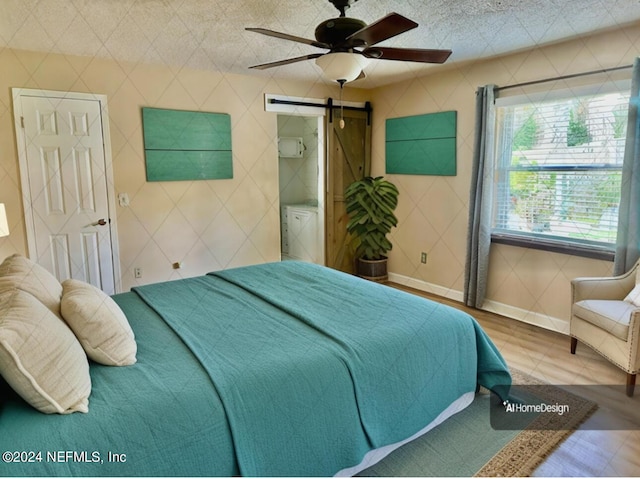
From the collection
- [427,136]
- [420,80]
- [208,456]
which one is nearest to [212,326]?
[208,456]

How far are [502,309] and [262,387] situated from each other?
10.2 feet

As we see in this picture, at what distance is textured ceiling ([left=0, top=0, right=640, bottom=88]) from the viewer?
2.48 meters

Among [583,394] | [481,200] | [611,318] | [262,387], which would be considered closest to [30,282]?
[262,387]

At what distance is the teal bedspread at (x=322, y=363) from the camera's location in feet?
5.03

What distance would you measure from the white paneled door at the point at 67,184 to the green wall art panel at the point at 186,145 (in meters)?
0.39

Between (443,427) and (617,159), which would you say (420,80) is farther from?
(443,427)

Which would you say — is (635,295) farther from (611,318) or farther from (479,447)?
(479,447)

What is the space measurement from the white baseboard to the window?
2.04 ft

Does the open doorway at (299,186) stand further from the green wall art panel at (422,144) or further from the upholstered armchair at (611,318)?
the upholstered armchair at (611,318)

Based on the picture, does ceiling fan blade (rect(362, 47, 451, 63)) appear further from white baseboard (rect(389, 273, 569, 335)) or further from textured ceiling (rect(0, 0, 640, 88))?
white baseboard (rect(389, 273, 569, 335))

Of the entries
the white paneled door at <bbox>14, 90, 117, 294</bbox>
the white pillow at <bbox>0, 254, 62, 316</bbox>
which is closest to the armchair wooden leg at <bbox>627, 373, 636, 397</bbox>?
the white pillow at <bbox>0, 254, 62, 316</bbox>

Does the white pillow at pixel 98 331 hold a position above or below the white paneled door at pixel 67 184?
below

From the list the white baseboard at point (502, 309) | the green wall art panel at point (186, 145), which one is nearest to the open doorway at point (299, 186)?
the white baseboard at point (502, 309)

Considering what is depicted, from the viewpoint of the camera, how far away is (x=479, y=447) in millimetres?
2043
